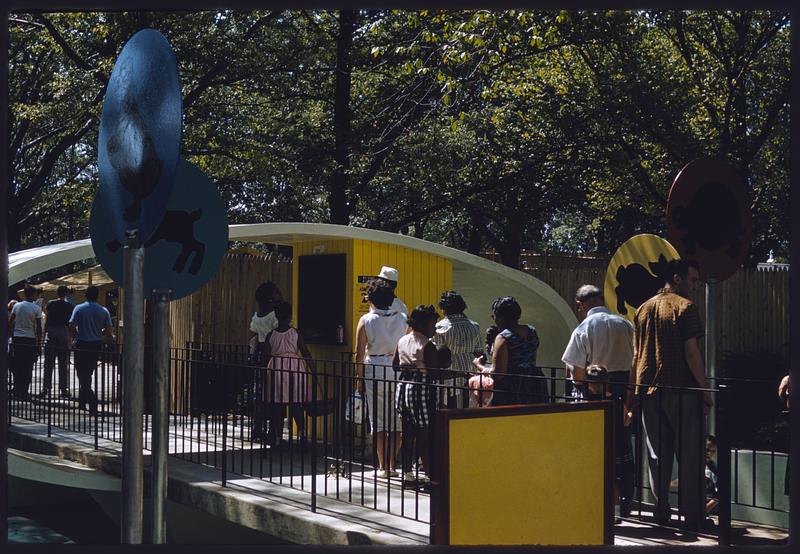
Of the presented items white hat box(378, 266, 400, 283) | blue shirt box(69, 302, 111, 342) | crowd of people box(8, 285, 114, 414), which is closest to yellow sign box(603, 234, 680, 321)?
white hat box(378, 266, 400, 283)

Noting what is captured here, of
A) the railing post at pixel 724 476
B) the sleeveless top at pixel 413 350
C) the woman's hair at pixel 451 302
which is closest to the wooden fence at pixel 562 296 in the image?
the woman's hair at pixel 451 302

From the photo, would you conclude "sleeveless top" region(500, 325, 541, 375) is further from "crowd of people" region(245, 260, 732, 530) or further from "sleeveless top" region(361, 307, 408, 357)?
"sleeveless top" region(361, 307, 408, 357)

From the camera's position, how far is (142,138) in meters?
3.71

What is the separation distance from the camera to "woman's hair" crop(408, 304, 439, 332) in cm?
901

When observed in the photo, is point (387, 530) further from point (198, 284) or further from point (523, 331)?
point (198, 284)

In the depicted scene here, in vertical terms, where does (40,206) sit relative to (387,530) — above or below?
above

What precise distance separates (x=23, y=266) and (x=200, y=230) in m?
6.06

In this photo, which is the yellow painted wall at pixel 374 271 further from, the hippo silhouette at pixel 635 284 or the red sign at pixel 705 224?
the red sign at pixel 705 224

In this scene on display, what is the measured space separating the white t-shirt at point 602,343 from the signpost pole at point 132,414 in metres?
5.11

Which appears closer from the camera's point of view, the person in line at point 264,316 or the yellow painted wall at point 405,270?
the person in line at point 264,316

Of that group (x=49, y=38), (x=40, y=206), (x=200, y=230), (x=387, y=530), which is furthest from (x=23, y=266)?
(x=40, y=206)

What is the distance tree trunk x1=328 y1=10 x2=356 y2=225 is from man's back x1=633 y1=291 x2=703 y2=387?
14.4 meters

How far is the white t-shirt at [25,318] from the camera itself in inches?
640

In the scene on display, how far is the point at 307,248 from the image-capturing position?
1295 cm
